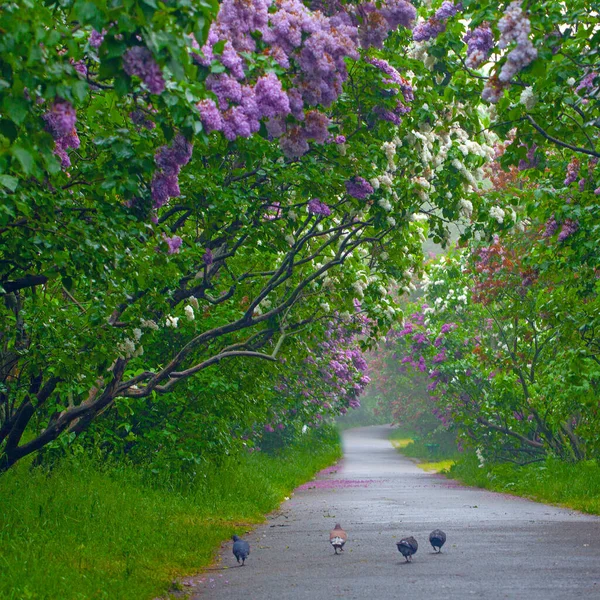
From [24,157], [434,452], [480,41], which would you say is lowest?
[434,452]

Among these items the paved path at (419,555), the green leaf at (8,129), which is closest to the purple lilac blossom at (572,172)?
the paved path at (419,555)

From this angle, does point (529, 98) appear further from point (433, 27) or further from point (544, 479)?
point (544, 479)

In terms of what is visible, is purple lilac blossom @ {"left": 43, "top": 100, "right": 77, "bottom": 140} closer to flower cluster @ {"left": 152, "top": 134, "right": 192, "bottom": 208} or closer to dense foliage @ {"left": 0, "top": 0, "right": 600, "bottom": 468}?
dense foliage @ {"left": 0, "top": 0, "right": 600, "bottom": 468}

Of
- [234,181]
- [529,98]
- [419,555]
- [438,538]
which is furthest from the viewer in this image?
[234,181]

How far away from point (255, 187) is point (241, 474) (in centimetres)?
958

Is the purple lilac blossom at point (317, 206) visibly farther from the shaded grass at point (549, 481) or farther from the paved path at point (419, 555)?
the shaded grass at point (549, 481)

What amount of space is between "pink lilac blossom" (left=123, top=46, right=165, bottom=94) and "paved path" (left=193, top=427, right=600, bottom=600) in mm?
5063

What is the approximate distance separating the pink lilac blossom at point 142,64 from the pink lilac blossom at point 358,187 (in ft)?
20.7

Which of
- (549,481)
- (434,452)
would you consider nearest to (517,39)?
(549,481)

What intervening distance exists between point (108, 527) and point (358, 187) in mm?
4867

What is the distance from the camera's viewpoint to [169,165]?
7.91m

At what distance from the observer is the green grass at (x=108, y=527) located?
324 inches

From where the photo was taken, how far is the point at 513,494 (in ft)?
75.3

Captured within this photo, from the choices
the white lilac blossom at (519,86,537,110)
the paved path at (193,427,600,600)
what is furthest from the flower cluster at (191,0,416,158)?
the paved path at (193,427,600,600)
